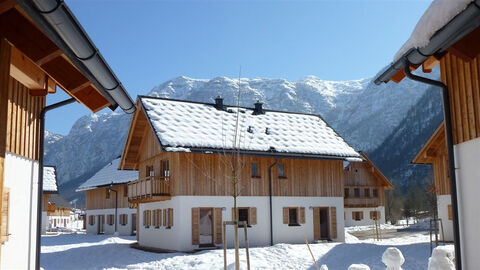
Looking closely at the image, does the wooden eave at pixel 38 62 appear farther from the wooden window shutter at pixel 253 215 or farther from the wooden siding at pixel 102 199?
the wooden siding at pixel 102 199

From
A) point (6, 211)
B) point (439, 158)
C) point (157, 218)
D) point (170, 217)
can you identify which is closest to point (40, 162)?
point (6, 211)

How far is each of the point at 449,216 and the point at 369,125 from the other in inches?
5800

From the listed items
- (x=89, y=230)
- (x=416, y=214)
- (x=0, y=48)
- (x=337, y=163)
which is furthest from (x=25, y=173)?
(x=416, y=214)

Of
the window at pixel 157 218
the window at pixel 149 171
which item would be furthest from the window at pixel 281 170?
the window at pixel 149 171

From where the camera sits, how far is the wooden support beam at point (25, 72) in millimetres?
7371

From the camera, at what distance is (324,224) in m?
29.8

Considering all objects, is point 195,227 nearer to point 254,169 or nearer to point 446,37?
point 254,169

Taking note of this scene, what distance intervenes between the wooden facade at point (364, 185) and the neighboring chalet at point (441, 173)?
2277 cm

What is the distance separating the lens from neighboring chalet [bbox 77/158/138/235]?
40.3 m

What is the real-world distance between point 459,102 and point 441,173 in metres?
17.3

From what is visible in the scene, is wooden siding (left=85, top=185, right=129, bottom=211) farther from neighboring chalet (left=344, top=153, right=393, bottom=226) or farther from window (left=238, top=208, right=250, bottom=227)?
neighboring chalet (left=344, top=153, right=393, bottom=226)

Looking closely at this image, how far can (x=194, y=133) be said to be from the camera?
85.4 feet

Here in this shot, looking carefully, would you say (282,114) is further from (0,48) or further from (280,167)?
(0,48)

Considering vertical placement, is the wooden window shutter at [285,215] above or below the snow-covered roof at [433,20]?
below
